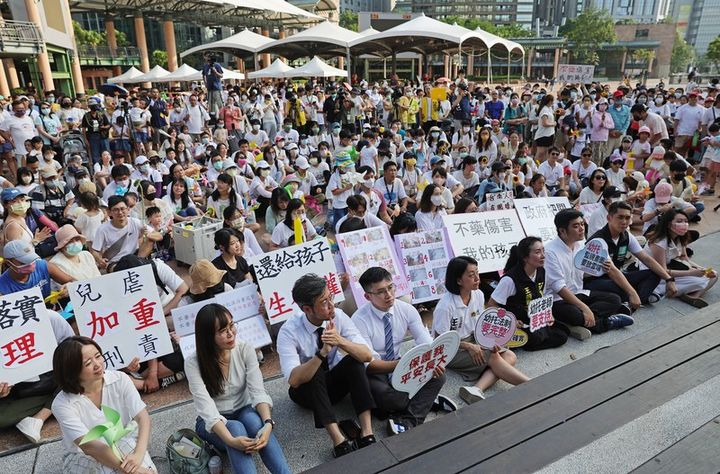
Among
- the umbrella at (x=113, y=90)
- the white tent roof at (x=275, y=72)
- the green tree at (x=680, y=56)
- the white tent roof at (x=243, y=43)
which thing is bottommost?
the green tree at (x=680, y=56)

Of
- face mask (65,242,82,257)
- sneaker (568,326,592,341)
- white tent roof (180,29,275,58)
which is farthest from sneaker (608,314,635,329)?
white tent roof (180,29,275,58)

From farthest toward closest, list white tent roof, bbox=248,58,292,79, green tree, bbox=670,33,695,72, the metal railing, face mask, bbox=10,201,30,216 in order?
green tree, bbox=670,33,695,72, the metal railing, white tent roof, bbox=248,58,292,79, face mask, bbox=10,201,30,216

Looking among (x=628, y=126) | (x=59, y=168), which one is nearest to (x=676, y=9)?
(x=628, y=126)

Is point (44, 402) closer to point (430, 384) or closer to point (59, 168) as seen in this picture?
point (430, 384)

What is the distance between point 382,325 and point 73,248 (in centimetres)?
343

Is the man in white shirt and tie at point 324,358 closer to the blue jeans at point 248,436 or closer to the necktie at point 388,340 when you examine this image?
the necktie at point 388,340

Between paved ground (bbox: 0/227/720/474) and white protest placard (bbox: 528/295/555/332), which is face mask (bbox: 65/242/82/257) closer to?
paved ground (bbox: 0/227/720/474)

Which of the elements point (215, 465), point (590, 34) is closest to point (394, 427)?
point (215, 465)

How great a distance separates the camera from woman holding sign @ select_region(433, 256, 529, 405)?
388cm

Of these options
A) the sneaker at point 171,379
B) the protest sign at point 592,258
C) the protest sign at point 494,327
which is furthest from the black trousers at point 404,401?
the protest sign at point 592,258

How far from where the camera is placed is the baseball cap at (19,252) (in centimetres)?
414

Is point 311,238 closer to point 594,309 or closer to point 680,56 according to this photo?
point 594,309

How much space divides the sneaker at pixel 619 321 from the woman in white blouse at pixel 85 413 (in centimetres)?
434

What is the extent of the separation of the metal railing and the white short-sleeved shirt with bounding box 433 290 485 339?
26114 millimetres
